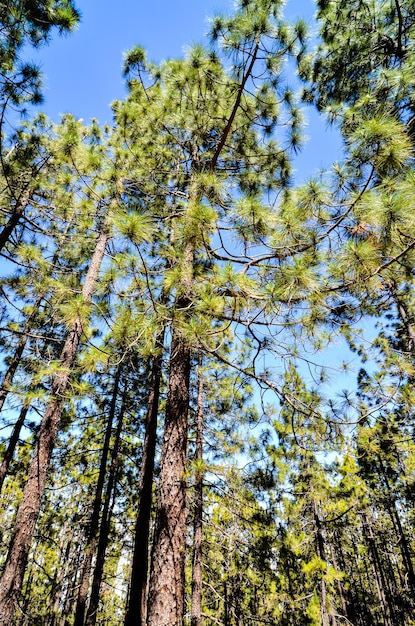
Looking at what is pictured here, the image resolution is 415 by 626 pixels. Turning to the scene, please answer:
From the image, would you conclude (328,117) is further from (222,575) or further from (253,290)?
(222,575)

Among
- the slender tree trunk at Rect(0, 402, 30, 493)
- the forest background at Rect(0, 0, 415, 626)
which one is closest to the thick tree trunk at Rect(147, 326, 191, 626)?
the forest background at Rect(0, 0, 415, 626)

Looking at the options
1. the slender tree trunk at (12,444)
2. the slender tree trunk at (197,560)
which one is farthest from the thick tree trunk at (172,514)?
the slender tree trunk at (12,444)

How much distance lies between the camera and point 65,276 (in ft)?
22.6

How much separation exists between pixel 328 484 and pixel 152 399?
453cm

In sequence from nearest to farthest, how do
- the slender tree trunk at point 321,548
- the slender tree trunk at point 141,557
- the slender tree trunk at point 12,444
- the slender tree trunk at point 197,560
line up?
the slender tree trunk at point 141,557 < the slender tree trunk at point 321,548 < the slender tree trunk at point 197,560 < the slender tree trunk at point 12,444

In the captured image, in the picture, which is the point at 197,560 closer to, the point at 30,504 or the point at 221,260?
the point at 30,504

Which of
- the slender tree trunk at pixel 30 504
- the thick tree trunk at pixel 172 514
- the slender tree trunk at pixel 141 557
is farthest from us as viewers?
the slender tree trunk at pixel 141 557

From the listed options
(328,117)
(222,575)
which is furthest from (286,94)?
(222,575)

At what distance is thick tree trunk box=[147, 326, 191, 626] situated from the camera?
7.94 ft

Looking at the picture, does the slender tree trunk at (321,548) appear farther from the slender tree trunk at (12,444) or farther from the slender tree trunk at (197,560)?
the slender tree trunk at (12,444)

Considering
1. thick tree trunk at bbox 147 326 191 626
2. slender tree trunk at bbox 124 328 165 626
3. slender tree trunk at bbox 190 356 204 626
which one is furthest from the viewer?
slender tree trunk at bbox 190 356 204 626

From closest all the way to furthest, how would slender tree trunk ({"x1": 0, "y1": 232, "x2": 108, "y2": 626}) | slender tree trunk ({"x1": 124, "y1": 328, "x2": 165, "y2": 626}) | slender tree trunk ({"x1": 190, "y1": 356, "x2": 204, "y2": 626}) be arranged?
slender tree trunk ({"x1": 0, "y1": 232, "x2": 108, "y2": 626}) → slender tree trunk ({"x1": 124, "y1": 328, "x2": 165, "y2": 626}) → slender tree trunk ({"x1": 190, "y1": 356, "x2": 204, "y2": 626})

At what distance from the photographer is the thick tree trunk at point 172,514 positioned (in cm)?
242

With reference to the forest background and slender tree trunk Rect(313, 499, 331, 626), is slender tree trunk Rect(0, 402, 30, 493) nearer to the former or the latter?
the forest background
